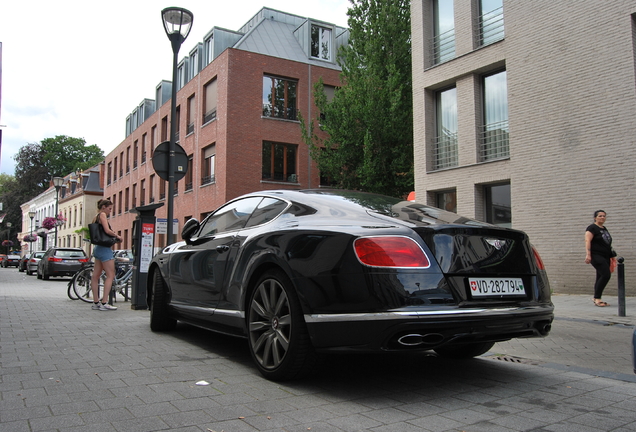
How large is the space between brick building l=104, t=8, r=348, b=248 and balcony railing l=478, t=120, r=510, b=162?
13.4m

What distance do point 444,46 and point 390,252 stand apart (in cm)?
1535

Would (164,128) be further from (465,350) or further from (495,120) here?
(465,350)

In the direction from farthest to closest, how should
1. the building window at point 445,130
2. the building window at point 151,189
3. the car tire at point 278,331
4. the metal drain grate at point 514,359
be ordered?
1. the building window at point 151,189
2. the building window at point 445,130
3. the metal drain grate at point 514,359
4. the car tire at point 278,331

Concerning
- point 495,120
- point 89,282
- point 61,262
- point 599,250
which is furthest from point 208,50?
point 599,250

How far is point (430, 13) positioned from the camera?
17734 millimetres

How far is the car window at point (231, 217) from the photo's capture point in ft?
16.1

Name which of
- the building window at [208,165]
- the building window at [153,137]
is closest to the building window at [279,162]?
the building window at [208,165]

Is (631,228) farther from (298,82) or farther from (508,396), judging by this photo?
(298,82)

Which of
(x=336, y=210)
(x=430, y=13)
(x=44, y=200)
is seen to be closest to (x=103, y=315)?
(x=336, y=210)

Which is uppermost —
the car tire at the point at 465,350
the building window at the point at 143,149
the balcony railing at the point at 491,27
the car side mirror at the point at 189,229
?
the building window at the point at 143,149

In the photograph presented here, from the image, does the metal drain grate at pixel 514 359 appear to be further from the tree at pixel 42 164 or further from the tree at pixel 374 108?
the tree at pixel 42 164

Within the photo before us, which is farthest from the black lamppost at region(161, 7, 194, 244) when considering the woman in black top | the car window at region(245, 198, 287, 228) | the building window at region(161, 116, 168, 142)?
the building window at region(161, 116, 168, 142)

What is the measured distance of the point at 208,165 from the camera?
28422 mm

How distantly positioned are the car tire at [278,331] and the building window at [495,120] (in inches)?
487
